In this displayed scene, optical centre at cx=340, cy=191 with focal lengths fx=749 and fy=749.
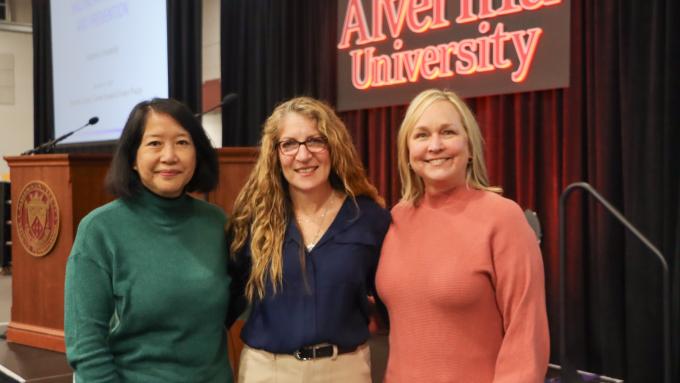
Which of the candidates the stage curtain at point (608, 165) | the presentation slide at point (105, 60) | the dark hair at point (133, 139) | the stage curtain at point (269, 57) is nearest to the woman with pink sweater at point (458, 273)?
the dark hair at point (133, 139)

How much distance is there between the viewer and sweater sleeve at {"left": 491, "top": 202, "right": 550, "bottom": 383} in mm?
1624

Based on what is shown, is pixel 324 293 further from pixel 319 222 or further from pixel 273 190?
pixel 273 190

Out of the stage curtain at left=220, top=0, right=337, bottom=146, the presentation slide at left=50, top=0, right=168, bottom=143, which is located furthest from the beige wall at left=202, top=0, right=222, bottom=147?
the presentation slide at left=50, top=0, right=168, bottom=143

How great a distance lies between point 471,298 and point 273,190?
2.08 feet

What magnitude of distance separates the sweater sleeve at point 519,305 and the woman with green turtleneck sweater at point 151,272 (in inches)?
28.6

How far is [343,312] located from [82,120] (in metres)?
5.65

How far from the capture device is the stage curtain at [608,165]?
3895 millimetres

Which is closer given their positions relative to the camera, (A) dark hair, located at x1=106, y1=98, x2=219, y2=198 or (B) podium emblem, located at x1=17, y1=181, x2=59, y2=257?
(A) dark hair, located at x1=106, y1=98, x2=219, y2=198

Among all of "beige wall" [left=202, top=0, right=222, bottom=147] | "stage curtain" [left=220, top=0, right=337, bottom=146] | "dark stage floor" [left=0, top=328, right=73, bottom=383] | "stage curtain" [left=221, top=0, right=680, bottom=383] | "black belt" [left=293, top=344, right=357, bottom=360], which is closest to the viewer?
"black belt" [left=293, top=344, right=357, bottom=360]

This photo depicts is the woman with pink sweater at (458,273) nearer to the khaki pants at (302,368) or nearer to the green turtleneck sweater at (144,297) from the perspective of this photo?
the khaki pants at (302,368)

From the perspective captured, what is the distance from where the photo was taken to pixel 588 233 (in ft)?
14.1

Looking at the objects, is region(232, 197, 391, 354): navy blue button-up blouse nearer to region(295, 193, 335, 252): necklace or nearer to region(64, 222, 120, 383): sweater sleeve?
region(295, 193, 335, 252): necklace

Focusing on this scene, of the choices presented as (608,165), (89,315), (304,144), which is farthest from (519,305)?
(608,165)

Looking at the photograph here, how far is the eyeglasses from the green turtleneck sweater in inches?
11.9
